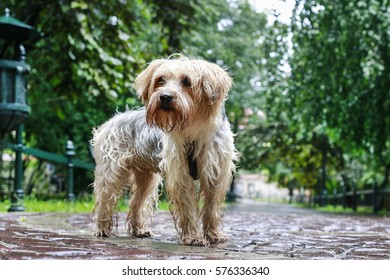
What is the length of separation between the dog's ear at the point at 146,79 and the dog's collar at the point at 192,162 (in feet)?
1.80

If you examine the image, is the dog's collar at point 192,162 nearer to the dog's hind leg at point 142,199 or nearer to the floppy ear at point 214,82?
the floppy ear at point 214,82

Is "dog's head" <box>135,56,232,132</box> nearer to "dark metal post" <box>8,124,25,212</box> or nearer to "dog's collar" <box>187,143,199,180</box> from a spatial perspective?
"dog's collar" <box>187,143,199,180</box>

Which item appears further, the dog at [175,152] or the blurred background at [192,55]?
the blurred background at [192,55]

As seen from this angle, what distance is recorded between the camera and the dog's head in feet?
14.3

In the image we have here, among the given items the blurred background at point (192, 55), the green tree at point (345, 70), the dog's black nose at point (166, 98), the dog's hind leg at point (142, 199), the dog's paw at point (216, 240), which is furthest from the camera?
the green tree at point (345, 70)

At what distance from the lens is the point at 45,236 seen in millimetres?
5020

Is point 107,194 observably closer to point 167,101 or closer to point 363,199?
point 167,101

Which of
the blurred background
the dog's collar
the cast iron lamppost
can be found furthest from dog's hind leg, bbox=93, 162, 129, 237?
the cast iron lamppost

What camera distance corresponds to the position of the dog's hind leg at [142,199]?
5.67 m

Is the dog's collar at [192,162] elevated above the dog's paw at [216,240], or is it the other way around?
the dog's collar at [192,162]

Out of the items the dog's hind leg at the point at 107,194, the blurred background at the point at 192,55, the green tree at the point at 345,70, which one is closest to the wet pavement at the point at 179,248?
the dog's hind leg at the point at 107,194

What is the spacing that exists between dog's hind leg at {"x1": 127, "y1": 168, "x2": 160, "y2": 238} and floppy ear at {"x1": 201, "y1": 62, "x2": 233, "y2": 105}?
4.87ft
